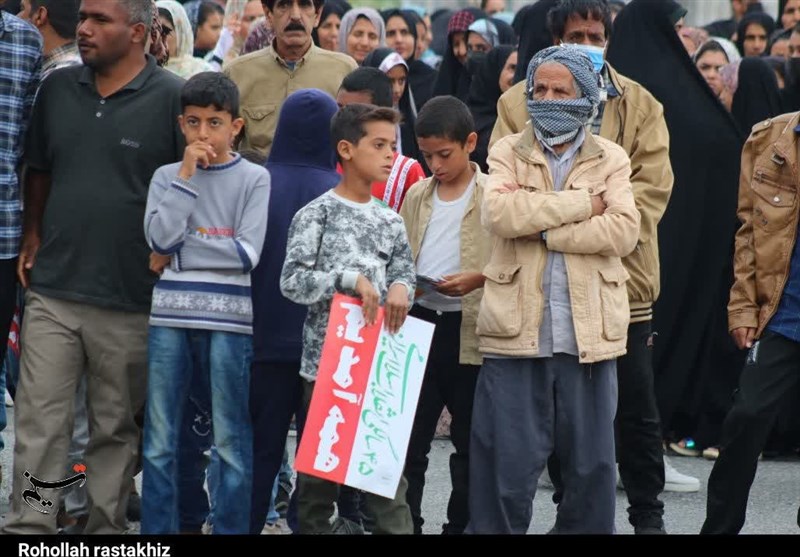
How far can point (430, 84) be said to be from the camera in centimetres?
1230

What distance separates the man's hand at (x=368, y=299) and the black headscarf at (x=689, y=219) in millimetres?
2796

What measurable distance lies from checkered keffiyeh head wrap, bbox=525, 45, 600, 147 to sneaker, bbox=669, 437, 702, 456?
3568mm

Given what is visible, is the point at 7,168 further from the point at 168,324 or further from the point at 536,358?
the point at 536,358

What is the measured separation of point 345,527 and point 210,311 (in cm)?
Result: 118

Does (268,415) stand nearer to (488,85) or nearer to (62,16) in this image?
(62,16)

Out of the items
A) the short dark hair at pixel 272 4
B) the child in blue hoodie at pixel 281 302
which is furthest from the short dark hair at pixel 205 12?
the child in blue hoodie at pixel 281 302

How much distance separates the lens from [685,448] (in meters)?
9.48

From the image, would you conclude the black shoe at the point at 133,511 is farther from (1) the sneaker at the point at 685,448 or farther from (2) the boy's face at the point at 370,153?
(1) the sneaker at the point at 685,448

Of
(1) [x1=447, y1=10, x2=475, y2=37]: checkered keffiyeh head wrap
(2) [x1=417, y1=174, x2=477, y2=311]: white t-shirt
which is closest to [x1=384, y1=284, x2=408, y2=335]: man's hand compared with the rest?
(2) [x1=417, y1=174, x2=477, y2=311]: white t-shirt

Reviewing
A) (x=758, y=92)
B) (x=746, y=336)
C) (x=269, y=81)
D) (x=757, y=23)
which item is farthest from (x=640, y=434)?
(x=757, y=23)

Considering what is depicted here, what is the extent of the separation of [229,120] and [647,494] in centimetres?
251

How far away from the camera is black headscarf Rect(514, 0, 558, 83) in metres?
8.46

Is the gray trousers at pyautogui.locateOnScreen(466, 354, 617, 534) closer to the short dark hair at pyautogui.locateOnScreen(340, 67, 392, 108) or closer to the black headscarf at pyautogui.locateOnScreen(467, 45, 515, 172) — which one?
the short dark hair at pyautogui.locateOnScreen(340, 67, 392, 108)
